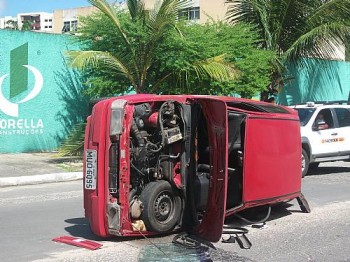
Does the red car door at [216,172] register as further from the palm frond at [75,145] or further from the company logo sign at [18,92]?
the company logo sign at [18,92]

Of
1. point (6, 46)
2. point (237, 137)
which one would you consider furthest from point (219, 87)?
point (237, 137)

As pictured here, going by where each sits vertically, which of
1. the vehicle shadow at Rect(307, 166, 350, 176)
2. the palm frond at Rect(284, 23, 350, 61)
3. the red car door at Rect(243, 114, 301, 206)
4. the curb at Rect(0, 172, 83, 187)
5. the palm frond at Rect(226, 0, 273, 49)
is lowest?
the vehicle shadow at Rect(307, 166, 350, 176)

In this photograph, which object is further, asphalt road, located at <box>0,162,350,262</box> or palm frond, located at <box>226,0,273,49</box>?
palm frond, located at <box>226,0,273,49</box>

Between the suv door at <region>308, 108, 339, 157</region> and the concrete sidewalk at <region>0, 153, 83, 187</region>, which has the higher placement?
the suv door at <region>308, 108, 339, 157</region>

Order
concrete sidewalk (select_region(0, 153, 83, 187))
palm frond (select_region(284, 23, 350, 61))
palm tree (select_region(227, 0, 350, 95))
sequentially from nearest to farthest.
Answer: concrete sidewalk (select_region(0, 153, 83, 187))
palm frond (select_region(284, 23, 350, 61))
palm tree (select_region(227, 0, 350, 95))

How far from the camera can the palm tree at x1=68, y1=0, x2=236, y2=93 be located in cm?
1456

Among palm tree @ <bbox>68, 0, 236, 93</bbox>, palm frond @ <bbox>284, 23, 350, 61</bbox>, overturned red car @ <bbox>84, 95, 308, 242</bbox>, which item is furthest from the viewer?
palm frond @ <bbox>284, 23, 350, 61</bbox>

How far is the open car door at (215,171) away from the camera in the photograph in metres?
6.79

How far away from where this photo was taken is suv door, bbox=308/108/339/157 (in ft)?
46.4

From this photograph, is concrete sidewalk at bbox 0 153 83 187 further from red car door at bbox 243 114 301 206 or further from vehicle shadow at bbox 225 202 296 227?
red car door at bbox 243 114 301 206

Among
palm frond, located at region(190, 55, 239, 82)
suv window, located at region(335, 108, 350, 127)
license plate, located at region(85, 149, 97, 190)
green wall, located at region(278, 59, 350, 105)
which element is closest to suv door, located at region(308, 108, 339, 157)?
suv window, located at region(335, 108, 350, 127)

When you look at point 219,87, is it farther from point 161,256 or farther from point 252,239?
point 161,256

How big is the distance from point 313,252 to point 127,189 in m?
2.40

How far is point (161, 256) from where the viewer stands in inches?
256
